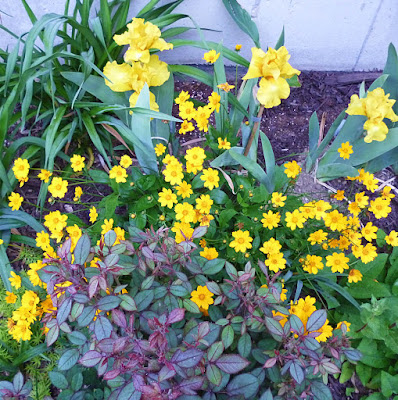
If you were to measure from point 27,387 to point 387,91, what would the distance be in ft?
5.83

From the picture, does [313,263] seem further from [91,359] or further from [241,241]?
[91,359]

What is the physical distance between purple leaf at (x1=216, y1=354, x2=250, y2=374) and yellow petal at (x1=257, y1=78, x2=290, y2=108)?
0.80 metres

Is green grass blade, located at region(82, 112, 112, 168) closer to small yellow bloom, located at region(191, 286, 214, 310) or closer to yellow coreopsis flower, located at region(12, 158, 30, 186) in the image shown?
yellow coreopsis flower, located at region(12, 158, 30, 186)

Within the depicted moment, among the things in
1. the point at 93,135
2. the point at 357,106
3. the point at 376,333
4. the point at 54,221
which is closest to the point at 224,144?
the point at 357,106

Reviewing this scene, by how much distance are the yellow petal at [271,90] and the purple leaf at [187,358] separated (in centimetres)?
82

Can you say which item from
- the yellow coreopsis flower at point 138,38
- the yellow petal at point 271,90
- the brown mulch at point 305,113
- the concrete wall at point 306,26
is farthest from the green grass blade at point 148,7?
the yellow petal at point 271,90

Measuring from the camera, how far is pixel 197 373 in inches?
37.3

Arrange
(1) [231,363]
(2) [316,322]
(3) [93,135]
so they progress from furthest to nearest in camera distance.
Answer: (3) [93,135] → (2) [316,322] → (1) [231,363]

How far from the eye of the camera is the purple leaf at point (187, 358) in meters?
0.85

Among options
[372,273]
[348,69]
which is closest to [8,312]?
[372,273]

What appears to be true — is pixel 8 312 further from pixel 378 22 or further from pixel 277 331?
pixel 378 22

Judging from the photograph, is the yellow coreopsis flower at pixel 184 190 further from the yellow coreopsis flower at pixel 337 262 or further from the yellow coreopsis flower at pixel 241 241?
the yellow coreopsis flower at pixel 337 262

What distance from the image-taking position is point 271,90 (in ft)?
4.07

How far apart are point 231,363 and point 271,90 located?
0.84 m
